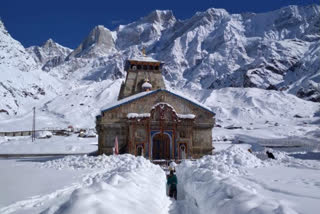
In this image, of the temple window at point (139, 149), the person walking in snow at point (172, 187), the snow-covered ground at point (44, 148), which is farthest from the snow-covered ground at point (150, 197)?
the snow-covered ground at point (44, 148)

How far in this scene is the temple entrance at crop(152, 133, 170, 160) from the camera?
22.3m

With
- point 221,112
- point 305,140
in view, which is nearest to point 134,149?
point 305,140

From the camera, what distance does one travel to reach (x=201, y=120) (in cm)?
2292

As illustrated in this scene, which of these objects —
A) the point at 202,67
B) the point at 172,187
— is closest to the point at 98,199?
the point at 172,187

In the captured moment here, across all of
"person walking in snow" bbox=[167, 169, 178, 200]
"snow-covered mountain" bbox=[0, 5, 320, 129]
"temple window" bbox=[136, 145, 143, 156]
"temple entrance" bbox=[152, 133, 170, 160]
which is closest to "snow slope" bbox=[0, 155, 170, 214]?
"person walking in snow" bbox=[167, 169, 178, 200]

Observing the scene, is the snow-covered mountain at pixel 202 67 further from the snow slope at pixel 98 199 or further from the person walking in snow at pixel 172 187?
the snow slope at pixel 98 199

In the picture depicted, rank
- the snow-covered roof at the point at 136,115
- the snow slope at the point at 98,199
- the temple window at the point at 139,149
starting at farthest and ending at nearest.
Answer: the temple window at the point at 139,149, the snow-covered roof at the point at 136,115, the snow slope at the point at 98,199

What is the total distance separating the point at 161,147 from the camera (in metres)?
22.5

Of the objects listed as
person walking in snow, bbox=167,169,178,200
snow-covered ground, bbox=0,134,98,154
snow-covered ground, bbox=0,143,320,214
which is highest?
snow-covered ground, bbox=0,143,320,214

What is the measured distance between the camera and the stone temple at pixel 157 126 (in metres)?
21.4

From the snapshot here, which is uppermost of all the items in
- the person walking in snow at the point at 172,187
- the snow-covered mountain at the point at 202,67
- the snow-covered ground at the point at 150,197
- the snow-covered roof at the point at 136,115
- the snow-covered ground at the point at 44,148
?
the snow-covered mountain at the point at 202,67

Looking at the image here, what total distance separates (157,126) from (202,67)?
146 m

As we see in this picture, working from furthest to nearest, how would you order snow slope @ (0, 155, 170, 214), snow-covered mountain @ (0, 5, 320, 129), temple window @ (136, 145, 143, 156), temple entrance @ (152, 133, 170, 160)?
1. snow-covered mountain @ (0, 5, 320, 129)
2. temple entrance @ (152, 133, 170, 160)
3. temple window @ (136, 145, 143, 156)
4. snow slope @ (0, 155, 170, 214)

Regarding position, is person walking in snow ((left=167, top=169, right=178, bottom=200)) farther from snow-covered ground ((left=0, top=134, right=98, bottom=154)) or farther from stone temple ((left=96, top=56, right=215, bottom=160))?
snow-covered ground ((left=0, top=134, right=98, bottom=154))
